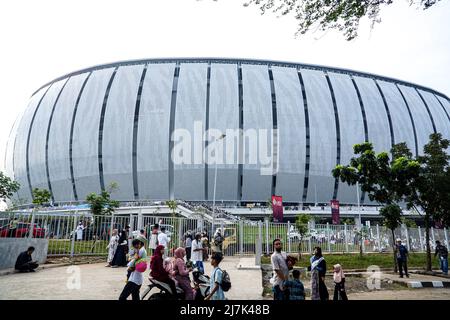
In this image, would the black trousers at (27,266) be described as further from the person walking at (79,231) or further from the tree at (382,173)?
the tree at (382,173)

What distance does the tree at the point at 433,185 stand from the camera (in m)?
13.1

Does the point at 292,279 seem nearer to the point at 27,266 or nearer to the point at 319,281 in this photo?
the point at 319,281

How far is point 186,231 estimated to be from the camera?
15.2 metres

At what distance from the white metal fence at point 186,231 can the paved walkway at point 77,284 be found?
172 cm

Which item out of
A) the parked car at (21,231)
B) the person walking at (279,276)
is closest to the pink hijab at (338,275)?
the person walking at (279,276)

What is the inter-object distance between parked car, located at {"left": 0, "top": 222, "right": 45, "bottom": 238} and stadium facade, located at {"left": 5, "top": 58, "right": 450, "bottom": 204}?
29.9 m

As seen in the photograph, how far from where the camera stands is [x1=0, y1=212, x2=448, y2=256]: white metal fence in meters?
11.1

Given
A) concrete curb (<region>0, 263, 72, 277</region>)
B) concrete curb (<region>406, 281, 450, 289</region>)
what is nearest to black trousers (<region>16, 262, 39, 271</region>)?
concrete curb (<region>0, 263, 72, 277</region>)

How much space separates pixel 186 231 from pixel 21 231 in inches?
272

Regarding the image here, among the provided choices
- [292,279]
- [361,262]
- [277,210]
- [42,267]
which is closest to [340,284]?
[292,279]

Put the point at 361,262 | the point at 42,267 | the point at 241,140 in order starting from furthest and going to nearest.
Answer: the point at 241,140 < the point at 361,262 < the point at 42,267
